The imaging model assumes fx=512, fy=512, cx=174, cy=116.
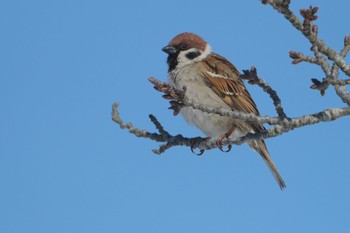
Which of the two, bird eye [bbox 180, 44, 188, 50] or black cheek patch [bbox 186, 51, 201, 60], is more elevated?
bird eye [bbox 180, 44, 188, 50]

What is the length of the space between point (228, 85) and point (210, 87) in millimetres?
229

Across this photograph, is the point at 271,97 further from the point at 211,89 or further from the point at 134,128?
the point at 211,89

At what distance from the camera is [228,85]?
16.3 ft

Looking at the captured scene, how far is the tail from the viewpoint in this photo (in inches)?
197

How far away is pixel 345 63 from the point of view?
2490 millimetres

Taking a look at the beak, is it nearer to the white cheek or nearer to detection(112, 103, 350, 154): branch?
the white cheek

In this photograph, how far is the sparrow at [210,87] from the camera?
15.4ft

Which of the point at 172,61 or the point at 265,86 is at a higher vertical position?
the point at 172,61

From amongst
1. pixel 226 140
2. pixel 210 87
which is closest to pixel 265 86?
pixel 226 140

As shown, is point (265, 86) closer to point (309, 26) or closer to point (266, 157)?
point (309, 26)

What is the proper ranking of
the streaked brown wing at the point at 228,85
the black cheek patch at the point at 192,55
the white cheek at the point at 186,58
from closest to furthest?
the streaked brown wing at the point at 228,85
the white cheek at the point at 186,58
the black cheek patch at the point at 192,55

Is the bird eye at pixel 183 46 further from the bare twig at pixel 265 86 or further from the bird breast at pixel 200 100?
the bare twig at pixel 265 86

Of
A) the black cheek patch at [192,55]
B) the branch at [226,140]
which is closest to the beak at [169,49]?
the black cheek patch at [192,55]

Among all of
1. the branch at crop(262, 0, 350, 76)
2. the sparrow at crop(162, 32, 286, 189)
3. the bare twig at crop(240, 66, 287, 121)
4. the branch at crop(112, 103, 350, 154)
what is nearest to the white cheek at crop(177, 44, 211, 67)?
the sparrow at crop(162, 32, 286, 189)
